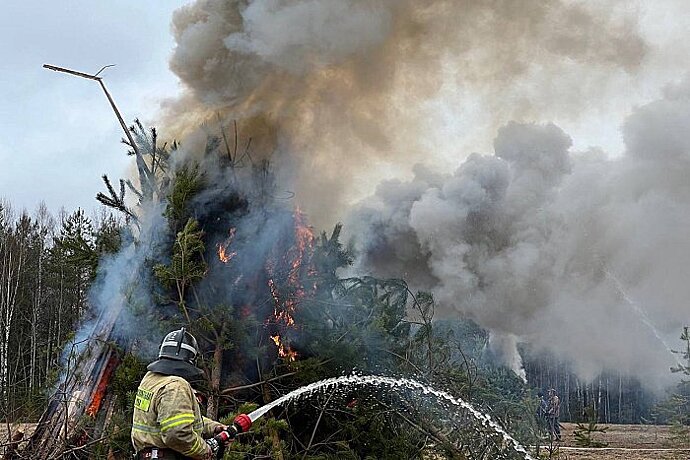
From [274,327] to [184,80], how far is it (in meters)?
3.86

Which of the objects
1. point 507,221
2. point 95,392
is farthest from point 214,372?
point 507,221

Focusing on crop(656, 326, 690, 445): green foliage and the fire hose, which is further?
crop(656, 326, 690, 445): green foliage

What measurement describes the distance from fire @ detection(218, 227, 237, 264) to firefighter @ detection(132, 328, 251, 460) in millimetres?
2833

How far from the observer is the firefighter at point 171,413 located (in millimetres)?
4039

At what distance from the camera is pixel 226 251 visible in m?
7.30

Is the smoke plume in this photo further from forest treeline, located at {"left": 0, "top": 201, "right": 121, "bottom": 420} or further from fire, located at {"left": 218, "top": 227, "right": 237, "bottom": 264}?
forest treeline, located at {"left": 0, "top": 201, "right": 121, "bottom": 420}

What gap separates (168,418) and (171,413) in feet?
0.11

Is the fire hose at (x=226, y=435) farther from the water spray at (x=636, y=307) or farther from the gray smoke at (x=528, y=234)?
the water spray at (x=636, y=307)

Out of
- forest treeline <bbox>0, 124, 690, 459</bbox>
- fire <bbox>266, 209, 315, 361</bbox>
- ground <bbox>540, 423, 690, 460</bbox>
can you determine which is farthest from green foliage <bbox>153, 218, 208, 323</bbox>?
ground <bbox>540, 423, 690, 460</bbox>

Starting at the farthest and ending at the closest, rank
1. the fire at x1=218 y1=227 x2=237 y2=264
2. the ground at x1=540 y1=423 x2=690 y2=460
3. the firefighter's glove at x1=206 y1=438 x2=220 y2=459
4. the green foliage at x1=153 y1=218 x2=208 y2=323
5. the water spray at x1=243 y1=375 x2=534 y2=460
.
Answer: the ground at x1=540 y1=423 x2=690 y2=460 < the fire at x1=218 y1=227 x2=237 y2=264 < the water spray at x1=243 y1=375 x2=534 y2=460 < the green foliage at x1=153 y1=218 x2=208 y2=323 < the firefighter's glove at x1=206 y1=438 x2=220 y2=459

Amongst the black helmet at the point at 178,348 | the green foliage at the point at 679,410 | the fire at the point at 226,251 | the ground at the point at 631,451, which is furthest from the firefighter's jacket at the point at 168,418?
the green foliage at the point at 679,410

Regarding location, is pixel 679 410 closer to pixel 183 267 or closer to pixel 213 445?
pixel 183 267

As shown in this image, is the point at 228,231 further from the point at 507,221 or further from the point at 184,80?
the point at 507,221

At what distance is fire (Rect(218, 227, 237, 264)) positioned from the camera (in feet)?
23.8
